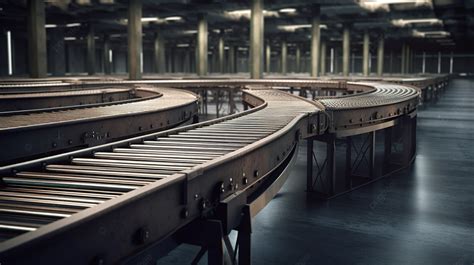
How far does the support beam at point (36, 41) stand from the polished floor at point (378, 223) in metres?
10.6

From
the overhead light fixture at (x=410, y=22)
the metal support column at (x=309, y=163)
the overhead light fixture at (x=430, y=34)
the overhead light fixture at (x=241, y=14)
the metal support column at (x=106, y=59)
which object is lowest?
the metal support column at (x=309, y=163)

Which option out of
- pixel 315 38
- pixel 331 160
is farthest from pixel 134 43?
pixel 331 160

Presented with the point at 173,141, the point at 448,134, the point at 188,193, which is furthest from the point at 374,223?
the point at 448,134

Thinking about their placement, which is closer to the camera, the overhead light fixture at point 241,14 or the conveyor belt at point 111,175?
the conveyor belt at point 111,175

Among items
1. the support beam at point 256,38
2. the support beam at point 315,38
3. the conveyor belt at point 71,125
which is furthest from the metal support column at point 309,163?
the support beam at point 315,38

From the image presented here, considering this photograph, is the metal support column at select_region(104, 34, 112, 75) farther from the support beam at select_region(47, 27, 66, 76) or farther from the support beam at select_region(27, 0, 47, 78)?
the support beam at select_region(27, 0, 47, 78)

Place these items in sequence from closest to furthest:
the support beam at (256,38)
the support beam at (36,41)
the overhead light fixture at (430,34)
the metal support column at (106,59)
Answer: the support beam at (36,41) < the support beam at (256,38) < the metal support column at (106,59) < the overhead light fixture at (430,34)

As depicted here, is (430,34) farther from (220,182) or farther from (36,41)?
(220,182)

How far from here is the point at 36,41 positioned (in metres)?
17.4

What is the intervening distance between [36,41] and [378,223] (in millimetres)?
14143

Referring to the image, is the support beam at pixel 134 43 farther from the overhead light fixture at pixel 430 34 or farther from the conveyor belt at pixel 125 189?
the overhead light fixture at pixel 430 34

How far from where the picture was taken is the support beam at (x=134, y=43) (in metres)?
20.2

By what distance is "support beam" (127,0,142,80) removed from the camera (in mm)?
20203

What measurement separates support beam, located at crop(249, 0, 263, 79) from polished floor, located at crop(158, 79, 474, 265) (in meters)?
9.74
